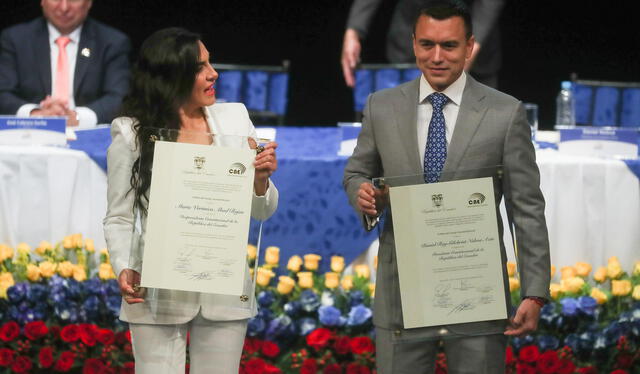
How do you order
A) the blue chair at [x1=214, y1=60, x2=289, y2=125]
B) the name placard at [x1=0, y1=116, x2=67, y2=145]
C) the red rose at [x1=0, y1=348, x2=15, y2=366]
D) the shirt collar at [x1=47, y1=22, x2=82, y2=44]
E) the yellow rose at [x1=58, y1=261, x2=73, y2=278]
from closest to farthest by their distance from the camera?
the red rose at [x1=0, y1=348, x2=15, y2=366]
the yellow rose at [x1=58, y1=261, x2=73, y2=278]
the name placard at [x1=0, y1=116, x2=67, y2=145]
the shirt collar at [x1=47, y1=22, x2=82, y2=44]
the blue chair at [x1=214, y1=60, x2=289, y2=125]

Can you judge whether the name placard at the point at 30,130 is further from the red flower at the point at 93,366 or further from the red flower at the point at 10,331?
the red flower at the point at 93,366

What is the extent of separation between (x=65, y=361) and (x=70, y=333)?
0.32ft

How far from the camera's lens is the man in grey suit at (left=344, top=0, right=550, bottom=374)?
210 centimetres

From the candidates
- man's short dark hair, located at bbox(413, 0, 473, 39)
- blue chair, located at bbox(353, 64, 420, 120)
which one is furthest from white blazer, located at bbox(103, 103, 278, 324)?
blue chair, located at bbox(353, 64, 420, 120)

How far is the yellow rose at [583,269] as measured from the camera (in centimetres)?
339

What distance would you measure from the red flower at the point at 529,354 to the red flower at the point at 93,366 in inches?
56.9

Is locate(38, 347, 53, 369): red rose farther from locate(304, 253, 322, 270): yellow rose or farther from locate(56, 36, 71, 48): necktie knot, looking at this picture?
locate(56, 36, 71, 48): necktie knot

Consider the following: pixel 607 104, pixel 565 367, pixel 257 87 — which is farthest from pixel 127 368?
pixel 607 104

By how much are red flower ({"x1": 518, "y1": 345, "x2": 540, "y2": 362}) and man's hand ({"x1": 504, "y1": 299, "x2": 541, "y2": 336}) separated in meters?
1.16

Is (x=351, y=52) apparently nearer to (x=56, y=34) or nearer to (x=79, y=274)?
(x=56, y=34)

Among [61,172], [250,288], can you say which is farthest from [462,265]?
[61,172]

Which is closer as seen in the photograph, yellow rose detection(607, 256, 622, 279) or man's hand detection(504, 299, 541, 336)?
man's hand detection(504, 299, 541, 336)

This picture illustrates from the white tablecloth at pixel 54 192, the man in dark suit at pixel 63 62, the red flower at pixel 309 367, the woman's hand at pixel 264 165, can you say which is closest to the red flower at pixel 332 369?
the red flower at pixel 309 367

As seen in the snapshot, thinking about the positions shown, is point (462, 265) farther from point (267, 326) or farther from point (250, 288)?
point (267, 326)
